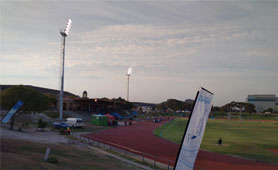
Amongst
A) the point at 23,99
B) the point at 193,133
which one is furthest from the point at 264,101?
the point at 193,133

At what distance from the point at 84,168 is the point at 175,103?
170048 mm

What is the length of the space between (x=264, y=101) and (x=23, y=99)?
186 meters

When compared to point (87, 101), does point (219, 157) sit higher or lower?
lower

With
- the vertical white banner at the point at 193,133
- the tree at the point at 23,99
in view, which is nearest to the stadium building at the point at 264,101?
the tree at the point at 23,99

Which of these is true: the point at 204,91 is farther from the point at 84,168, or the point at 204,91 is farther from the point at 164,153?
the point at 164,153

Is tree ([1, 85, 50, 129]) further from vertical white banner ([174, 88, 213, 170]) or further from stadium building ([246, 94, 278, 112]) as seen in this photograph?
stadium building ([246, 94, 278, 112])

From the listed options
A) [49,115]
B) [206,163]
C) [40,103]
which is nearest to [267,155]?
[206,163]

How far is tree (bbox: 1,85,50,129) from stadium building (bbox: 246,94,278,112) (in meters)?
172

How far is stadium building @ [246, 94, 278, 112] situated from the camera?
174250mm

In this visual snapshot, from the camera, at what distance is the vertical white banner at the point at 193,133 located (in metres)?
5.96

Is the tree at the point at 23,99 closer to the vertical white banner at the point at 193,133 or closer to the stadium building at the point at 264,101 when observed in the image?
the vertical white banner at the point at 193,133

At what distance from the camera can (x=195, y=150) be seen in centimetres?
663

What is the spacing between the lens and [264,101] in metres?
180

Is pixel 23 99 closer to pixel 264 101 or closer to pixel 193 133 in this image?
pixel 193 133
